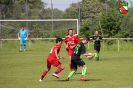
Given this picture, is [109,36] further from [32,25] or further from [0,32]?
[0,32]

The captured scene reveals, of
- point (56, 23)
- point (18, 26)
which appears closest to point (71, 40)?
point (18, 26)

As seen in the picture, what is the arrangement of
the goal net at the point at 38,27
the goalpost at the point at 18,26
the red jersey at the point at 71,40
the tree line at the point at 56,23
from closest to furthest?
the red jersey at the point at 71,40 < the goalpost at the point at 18,26 < the goal net at the point at 38,27 < the tree line at the point at 56,23

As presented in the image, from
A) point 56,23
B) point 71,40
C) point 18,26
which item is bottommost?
point 71,40

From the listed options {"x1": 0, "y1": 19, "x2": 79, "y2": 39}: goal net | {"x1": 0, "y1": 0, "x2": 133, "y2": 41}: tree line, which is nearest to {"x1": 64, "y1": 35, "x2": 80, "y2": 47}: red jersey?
{"x1": 0, "y1": 0, "x2": 133, "y2": 41}: tree line

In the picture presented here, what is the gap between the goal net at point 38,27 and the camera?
43.3m

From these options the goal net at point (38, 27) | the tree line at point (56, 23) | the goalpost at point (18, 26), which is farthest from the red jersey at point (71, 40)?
the goal net at point (38, 27)

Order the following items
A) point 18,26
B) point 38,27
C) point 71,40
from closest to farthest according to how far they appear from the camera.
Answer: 1. point 71,40
2. point 18,26
3. point 38,27

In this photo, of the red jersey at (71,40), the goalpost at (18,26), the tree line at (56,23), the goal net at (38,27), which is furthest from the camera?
the tree line at (56,23)

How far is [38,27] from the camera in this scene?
150ft

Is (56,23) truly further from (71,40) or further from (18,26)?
(71,40)

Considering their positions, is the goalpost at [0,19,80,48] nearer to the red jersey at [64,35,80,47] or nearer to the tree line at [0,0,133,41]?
the tree line at [0,0,133,41]

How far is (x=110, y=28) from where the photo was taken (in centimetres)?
4528

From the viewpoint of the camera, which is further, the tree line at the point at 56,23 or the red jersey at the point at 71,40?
the tree line at the point at 56,23

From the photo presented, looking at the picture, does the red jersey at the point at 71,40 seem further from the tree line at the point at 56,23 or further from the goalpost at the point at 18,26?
the tree line at the point at 56,23
